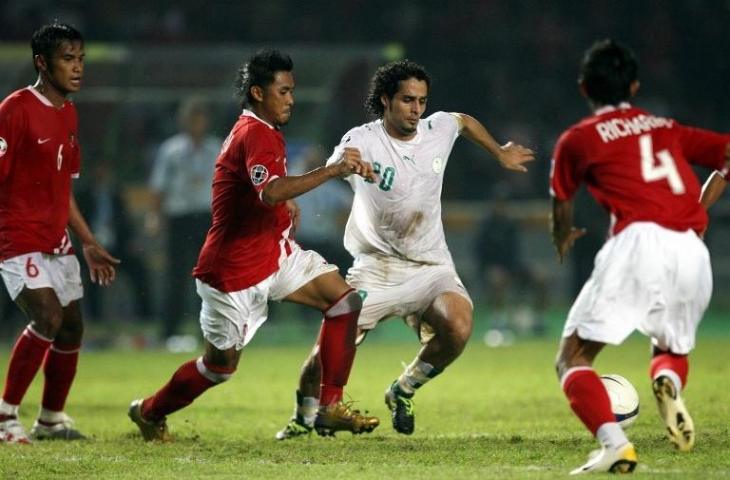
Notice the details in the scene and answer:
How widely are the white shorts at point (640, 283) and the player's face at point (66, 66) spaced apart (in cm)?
369

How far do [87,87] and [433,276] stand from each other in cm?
955

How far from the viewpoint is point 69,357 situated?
29.3 ft

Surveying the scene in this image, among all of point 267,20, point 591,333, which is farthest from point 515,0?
point 591,333

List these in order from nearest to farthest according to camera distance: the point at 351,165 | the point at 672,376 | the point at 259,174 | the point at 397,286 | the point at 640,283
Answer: the point at 640,283 < the point at 672,376 < the point at 351,165 < the point at 259,174 < the point at 397,286

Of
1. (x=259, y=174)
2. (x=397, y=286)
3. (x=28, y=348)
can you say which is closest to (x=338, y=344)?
(x=397, y=286)

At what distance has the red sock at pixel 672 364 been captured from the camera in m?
6.62

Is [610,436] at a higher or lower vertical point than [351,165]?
lower

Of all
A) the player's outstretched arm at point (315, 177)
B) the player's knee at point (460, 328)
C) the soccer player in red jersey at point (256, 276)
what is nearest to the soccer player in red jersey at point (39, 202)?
the soccer player in red jersey at point (256, 276)

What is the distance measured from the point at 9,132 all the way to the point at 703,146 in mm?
4168

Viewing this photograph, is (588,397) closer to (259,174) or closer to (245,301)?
(259,174)

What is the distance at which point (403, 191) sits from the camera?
8.55 meters

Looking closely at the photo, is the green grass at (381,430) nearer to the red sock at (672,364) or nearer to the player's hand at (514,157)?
the red sock at (672,364)

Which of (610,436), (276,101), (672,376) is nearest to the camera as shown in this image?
(610,436)

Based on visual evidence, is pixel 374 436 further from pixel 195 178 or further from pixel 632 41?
pixel 632 41
